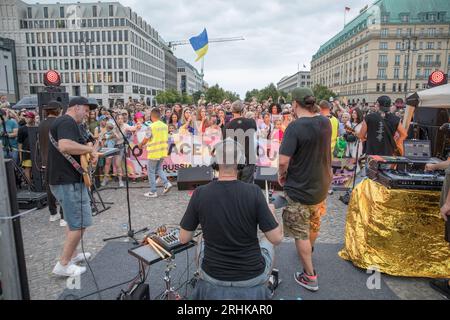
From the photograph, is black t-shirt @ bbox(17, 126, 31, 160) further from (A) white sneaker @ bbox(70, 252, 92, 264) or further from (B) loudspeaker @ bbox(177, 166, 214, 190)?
(A) white sneaker @ bbox(70, 252, 92, 264)

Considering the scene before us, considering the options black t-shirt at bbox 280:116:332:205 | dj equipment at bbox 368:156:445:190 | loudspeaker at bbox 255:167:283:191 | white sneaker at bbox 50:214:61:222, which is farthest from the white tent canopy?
white sneaker at bbox 50:214:61:222

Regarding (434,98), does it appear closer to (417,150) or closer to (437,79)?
(417,150)

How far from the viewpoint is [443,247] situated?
362cm

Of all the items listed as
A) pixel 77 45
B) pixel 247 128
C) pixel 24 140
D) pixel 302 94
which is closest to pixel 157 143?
pixel 247 128

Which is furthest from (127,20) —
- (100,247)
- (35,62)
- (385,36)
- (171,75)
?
(100,247)

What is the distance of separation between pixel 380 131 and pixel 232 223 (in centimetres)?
435

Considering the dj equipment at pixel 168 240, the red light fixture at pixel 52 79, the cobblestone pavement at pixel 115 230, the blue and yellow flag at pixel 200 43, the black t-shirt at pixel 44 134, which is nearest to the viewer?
the dj equipment at pixel 168 240

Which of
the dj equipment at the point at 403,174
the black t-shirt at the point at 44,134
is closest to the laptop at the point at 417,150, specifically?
the dj equipment at the point at 403,174

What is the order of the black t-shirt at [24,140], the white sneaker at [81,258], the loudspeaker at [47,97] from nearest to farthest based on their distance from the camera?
the white sneaker at [81,258] → the loudspeaker at [47,97] → the black t-shirt at [24,140]

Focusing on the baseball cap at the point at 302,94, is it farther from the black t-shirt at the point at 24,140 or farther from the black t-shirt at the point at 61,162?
the black t-shirt at the point at 24,140

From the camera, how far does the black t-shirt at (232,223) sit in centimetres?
215

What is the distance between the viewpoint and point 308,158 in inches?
129

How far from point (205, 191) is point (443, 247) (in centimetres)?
326

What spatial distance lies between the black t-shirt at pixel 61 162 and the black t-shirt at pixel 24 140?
4.76 m
